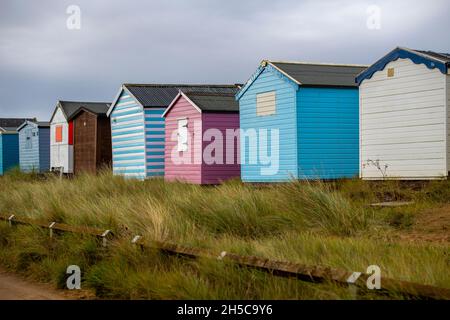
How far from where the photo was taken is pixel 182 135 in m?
22.7

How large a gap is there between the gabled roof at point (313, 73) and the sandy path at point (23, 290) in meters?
11.2

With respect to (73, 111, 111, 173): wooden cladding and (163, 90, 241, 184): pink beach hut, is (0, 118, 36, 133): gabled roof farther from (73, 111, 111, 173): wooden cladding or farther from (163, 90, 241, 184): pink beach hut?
(163, 90, 241, 184): pink beach hut

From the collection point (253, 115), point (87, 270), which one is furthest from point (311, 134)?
point (87, 270)

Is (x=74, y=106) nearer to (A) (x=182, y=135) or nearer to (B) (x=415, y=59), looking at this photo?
(A) (x=182, y=135)

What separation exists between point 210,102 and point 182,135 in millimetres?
1517

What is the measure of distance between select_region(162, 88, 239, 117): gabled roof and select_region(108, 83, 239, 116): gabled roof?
1306 mm

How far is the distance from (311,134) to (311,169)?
1012 millimetres

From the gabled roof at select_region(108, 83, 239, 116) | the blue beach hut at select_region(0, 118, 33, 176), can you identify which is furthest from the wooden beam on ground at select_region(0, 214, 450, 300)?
the blue beach hut at select_region(0, 118, 33, 176)

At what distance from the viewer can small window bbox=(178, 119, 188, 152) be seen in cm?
2251

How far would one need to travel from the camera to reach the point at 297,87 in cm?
1856

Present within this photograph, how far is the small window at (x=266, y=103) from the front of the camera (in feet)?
64.7

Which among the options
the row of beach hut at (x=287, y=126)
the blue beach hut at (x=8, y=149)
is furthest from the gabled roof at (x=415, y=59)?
the blue beach hut at (x=8, y=149)

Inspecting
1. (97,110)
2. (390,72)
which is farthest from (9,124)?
(390,72)

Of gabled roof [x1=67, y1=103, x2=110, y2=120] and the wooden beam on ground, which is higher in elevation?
gabled roof [x1=67, y1=103, x2=110, y2=120]
